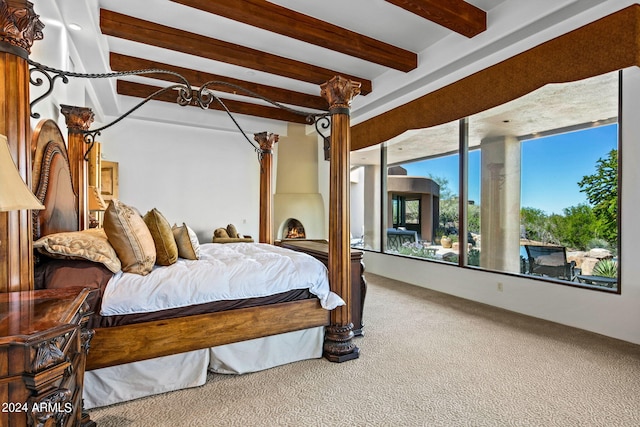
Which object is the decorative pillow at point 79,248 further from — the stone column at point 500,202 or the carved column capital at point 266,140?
the stone column at point 500,202

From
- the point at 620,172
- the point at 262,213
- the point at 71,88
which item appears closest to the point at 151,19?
the point at 71,88

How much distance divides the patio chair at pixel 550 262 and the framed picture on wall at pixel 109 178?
6.40m

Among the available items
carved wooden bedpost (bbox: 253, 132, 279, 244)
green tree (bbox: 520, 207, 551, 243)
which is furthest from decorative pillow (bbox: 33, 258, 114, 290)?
green tree (bbox: 520, 207, 551, 243)

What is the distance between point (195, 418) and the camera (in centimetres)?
183

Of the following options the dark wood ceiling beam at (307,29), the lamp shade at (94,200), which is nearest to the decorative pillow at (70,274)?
the lamp shade at (94,200)

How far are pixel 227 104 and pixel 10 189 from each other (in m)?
5.60

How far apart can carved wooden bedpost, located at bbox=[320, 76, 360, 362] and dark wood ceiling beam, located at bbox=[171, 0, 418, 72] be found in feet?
4.43

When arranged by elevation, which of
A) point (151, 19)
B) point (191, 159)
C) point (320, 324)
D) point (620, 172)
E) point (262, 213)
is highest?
point (151, 19)

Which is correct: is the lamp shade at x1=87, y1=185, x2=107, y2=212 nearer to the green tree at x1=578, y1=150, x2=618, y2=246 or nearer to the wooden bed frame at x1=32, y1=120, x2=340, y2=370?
the wooden bed frame at x1=32, y1=120, x2=340, y2=370

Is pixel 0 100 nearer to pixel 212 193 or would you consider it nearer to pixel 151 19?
pixel 151 19

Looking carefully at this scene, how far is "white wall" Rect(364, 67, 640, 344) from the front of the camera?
2850 millimetres

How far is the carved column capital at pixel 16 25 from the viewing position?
1.49 metres

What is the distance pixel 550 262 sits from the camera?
3910mm

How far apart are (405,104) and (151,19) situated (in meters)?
3.37
